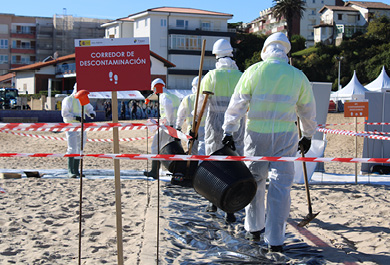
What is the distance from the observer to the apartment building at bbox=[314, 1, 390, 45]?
7450cm

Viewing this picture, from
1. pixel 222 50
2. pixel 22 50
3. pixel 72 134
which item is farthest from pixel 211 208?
pixel 22 50

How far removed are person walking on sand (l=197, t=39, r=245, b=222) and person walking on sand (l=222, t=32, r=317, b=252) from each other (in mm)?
1497

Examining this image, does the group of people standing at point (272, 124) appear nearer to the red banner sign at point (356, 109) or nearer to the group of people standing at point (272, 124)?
the group of people standing at point (272, 124)

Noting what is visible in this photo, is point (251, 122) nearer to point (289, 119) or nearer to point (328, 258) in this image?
point (289, 119)

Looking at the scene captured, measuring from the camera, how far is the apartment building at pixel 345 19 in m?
74.5

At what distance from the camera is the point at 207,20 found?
63875 millimetres

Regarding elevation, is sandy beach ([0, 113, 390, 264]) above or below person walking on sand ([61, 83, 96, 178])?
below

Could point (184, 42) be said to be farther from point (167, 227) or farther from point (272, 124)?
point (272, 124)

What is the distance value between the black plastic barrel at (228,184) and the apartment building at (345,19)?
236 feet

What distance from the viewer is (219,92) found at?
645cm

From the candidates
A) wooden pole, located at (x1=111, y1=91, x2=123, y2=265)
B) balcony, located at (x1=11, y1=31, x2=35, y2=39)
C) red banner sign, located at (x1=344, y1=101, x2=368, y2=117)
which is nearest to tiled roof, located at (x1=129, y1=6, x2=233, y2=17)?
balcony, located at (x1=11, y1=31, x2=35, y2=39)

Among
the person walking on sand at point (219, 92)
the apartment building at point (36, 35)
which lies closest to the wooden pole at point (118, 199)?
the person walking on sand at point (219, 92)

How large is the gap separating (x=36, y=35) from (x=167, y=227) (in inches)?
3113

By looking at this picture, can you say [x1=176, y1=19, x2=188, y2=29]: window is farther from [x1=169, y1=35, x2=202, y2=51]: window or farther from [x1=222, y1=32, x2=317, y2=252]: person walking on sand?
[x1=222, y1=32, x2=317, y2=252]: person walking on sand
